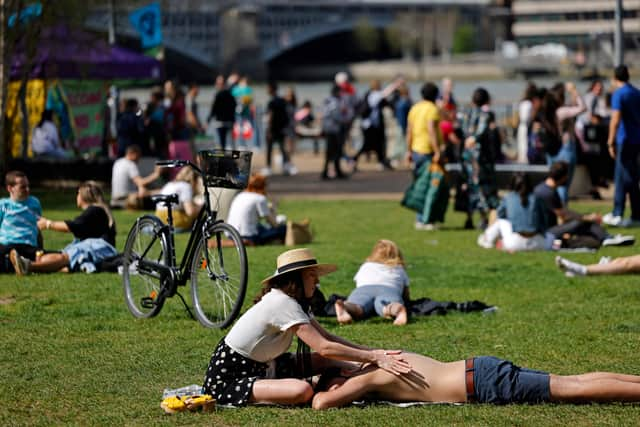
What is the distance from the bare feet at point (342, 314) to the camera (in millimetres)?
9219

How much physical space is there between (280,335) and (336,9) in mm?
89150

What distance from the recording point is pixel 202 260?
8.78 meters

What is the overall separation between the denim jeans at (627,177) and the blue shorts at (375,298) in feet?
21.2

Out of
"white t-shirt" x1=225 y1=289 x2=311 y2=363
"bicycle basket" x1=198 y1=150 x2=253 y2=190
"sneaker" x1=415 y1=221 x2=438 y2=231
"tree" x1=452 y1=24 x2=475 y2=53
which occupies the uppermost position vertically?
"tree" x1=452 y1=24 x2=475 y2=53

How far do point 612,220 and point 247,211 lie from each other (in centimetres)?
470

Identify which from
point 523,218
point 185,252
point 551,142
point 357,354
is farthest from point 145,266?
point 551,142

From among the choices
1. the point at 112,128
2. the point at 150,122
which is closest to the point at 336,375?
the point at 150,122

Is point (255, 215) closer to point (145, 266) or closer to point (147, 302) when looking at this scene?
point (147, 302)

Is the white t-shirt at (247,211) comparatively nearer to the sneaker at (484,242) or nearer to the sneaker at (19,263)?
the sneaker at (484,242)

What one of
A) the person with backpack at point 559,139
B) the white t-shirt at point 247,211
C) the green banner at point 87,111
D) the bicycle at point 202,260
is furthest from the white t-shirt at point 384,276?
the green banner at point 87,111

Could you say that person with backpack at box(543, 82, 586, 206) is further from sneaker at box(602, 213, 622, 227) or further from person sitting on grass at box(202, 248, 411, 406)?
person sitting on grass at box(202, 248, 411, 406)

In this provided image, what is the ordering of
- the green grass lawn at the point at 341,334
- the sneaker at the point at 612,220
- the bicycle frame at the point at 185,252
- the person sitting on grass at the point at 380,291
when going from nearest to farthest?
1. the green grass lawn at the point at 341,334
2. the bicycle frame at the point at 185,252
3. the person sitting on grass at the point at 380,291
4. the sneaker at the point at 612,220

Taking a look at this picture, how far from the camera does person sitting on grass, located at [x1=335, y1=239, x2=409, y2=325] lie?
932 centimetres

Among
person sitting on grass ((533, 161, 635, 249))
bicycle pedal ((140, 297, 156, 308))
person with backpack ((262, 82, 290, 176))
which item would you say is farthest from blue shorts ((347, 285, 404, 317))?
Answer: person with backpack ((262, 82, 290, 176))
